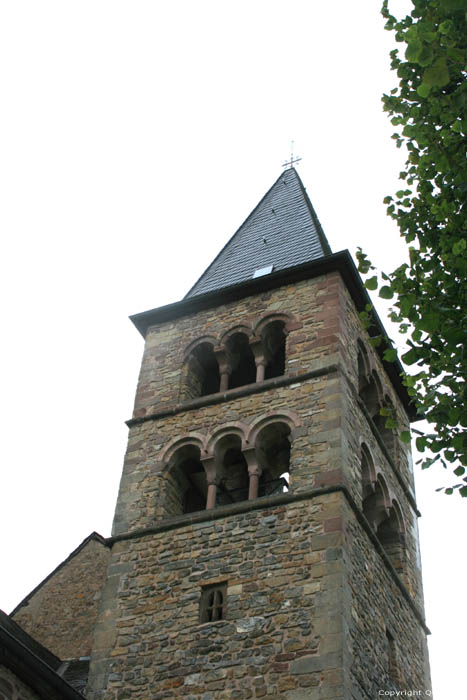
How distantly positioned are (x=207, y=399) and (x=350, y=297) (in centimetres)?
348

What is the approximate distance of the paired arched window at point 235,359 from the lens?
687 inches

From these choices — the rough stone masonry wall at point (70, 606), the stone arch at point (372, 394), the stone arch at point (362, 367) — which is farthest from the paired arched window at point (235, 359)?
the rough stone masonry wall at point (70, 606)

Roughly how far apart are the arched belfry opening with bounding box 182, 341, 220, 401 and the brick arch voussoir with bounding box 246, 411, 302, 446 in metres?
2.05

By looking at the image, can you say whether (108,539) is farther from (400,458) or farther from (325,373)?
(400,458)

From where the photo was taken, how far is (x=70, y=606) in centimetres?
1689

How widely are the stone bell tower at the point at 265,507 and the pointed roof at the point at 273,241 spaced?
102mm

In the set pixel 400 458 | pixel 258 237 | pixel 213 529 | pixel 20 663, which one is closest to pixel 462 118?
pixel 20 663

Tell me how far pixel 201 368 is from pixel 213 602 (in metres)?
5.48

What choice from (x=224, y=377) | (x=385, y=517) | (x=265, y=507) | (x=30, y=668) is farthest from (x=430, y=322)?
(x=224, y=377)

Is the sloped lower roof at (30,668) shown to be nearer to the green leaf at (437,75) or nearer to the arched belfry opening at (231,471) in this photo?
the arched belfry opening at (231,471)

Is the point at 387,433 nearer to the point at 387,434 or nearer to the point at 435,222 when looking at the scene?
the point at 387,434

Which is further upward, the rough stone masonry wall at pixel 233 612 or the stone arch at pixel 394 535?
the stone arch at pixel 394 535

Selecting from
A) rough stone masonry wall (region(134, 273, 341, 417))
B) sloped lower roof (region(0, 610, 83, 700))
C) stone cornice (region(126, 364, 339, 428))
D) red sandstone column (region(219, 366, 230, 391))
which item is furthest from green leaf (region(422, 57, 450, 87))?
red sandstone column (region(219, 366, 230, 391))

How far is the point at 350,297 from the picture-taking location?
18156mm
